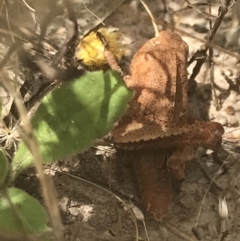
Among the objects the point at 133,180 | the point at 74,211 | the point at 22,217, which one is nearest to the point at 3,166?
the point at 22,217

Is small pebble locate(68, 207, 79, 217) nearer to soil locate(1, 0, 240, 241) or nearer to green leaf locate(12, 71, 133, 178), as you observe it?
soil locate(1, 0, 240, 241)

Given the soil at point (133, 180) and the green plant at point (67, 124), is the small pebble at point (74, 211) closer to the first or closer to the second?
the soil at point (133, 180)

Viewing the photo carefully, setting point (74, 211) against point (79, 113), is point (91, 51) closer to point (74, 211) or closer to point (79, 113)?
point (79, 113)

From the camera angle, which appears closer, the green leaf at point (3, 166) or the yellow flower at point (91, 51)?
the green leaf at point (3, 166)

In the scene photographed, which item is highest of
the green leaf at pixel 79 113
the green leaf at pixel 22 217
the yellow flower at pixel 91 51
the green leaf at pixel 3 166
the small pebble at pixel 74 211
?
the yellow flower at pixel 91 51

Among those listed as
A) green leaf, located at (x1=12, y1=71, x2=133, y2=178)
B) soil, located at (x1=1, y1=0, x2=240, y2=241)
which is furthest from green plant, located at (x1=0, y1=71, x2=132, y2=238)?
soil, located at (x1=1, y1=0, x2=240, y2=241)

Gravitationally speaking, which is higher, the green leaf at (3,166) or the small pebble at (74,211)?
the green leaf at (3,166)

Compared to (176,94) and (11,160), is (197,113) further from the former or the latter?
(11,160)

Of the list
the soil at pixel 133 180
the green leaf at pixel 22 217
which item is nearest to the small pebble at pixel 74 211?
the soil at pixel 133 180
